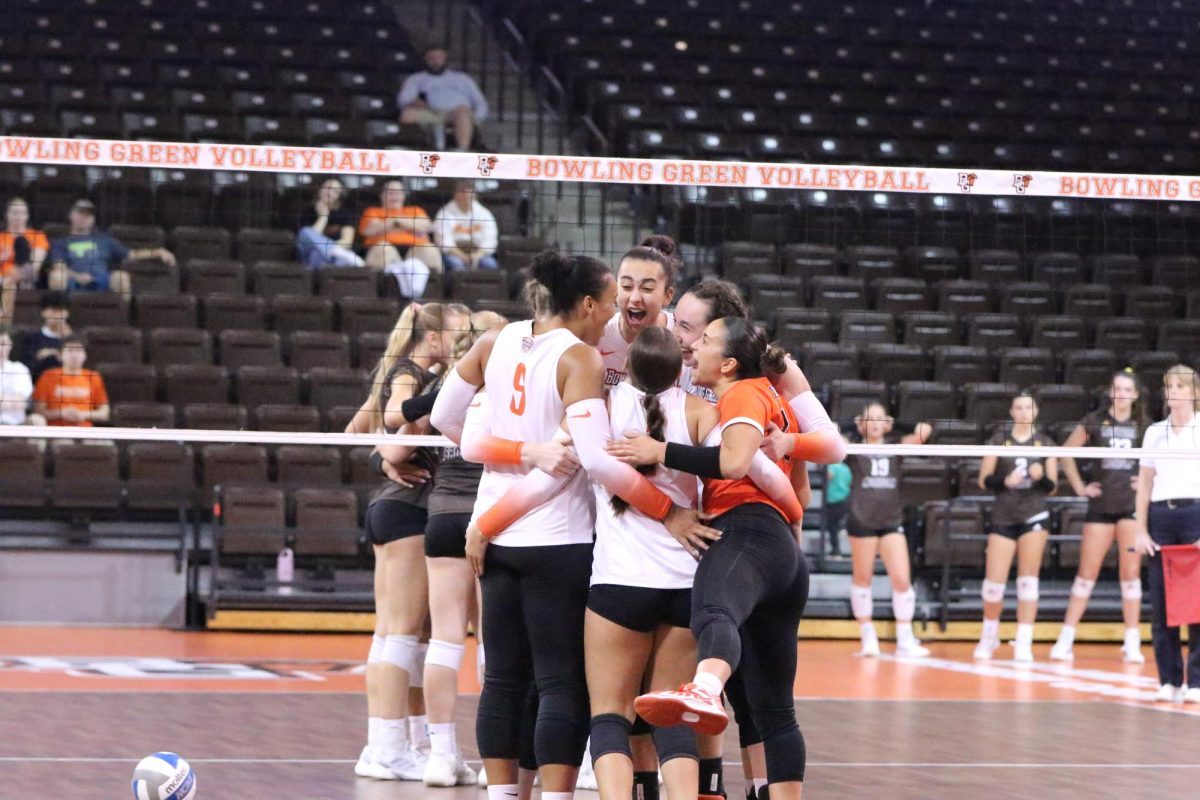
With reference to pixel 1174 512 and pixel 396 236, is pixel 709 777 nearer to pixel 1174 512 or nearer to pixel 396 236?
pixel 1174 512

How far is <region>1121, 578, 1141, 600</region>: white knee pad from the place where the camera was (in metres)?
12.0

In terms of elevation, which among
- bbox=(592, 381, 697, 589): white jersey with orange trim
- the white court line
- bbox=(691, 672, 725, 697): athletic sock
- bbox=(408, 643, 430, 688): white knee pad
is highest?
bbox=(592, 381, 697, 589): white jersey with orange trim

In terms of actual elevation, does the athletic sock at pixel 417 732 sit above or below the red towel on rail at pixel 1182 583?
below

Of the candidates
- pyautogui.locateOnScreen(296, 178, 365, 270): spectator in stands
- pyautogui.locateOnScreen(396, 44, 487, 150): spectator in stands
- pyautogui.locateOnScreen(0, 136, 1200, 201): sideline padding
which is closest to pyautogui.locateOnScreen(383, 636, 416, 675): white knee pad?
pyautogui.locateOnScreen(0, 136, 1200, 201): sideline padding

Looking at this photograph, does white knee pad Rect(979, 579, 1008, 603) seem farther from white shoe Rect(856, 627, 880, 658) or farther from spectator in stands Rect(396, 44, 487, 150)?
spectator in stands Rect(396, 44, 487, 150)

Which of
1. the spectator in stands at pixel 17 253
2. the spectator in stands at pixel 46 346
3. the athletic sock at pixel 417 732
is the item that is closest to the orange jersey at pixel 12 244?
the spectator in stands at pixel 17 253

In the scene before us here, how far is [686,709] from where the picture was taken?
4.19m

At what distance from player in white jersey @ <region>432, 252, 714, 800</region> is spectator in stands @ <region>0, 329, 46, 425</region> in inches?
299

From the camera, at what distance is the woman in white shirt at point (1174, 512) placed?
9391mm

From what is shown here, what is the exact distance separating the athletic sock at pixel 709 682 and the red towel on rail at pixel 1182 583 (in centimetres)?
576

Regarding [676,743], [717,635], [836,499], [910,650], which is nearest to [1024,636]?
[910,650]

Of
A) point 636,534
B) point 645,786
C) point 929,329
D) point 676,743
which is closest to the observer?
point 676,743

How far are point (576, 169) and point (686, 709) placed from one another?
12.8 feet

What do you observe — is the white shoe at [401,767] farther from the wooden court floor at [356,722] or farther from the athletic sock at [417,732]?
the athletic sock at [417,732]
